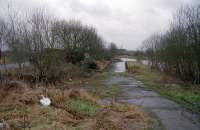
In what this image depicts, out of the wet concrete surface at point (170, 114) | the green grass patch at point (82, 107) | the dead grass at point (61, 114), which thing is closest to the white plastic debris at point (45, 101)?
the dead grass at point (61, 114)

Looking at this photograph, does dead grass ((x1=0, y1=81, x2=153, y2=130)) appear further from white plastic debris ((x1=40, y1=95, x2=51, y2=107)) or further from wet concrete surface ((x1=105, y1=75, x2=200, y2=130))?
wet concrete surface ((x1=105, y1=75, x2=200, y2=130))

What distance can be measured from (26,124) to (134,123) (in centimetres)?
361

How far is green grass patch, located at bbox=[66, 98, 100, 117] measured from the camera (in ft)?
24.8

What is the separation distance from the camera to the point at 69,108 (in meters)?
7.82

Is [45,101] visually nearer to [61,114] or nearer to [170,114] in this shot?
[61,114]

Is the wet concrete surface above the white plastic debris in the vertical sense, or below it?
below

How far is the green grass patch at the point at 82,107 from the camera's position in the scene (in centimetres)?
755

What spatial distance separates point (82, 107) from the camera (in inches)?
319

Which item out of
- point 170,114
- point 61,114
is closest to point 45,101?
point 61,114

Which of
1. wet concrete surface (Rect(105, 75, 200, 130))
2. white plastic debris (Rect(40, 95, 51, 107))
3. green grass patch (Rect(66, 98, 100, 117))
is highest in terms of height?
white plastic debris (Rect(40, 95, 51, 107))

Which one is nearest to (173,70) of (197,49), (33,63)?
(197,49)

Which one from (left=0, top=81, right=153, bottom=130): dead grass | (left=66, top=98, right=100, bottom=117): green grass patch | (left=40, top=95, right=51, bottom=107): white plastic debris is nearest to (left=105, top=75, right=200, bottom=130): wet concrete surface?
(left=0, top=81, right=153, bottom=130): dead grass

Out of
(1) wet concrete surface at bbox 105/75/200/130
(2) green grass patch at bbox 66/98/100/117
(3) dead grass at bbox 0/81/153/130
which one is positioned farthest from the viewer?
(2) green grass patch at bbox 66/98/100/117

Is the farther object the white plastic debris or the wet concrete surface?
the white plastic debris
